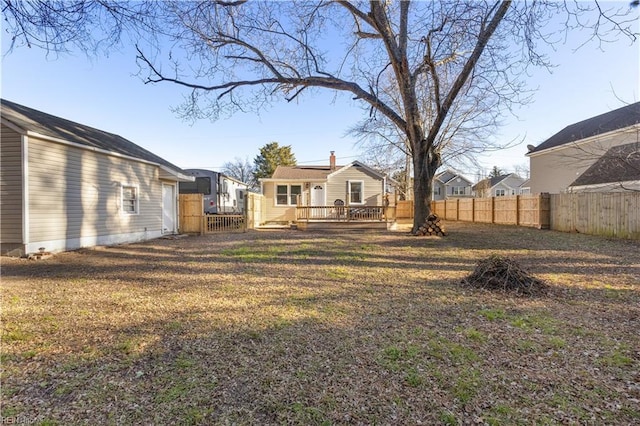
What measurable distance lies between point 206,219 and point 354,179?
9559mm

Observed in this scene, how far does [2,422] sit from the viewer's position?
2.17 meters

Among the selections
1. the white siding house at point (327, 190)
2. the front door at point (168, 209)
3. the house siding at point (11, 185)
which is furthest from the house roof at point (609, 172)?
the house siding at point (11, 185)

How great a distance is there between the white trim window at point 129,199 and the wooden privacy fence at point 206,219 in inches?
105

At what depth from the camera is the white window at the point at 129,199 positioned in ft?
37.2

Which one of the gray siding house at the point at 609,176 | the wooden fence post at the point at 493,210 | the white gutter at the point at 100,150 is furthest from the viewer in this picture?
the wooden fence post at the point at 493,210

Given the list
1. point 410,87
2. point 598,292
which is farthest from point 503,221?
point 598,292

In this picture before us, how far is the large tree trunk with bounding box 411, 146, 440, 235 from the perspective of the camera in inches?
466

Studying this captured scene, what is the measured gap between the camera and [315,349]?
3.20m

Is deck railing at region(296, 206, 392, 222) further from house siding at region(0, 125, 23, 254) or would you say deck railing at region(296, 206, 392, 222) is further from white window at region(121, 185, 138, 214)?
house siding at region(0, 125, 23, 254)

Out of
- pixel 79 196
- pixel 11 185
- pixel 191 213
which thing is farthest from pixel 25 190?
pixel 191 213

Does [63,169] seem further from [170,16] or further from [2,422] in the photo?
[2,422]

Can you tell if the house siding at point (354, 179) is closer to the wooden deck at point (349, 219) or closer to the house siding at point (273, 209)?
the house siding at point (273, 209)

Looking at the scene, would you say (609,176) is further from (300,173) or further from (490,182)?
(490,182)

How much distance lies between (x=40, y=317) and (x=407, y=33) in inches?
481
